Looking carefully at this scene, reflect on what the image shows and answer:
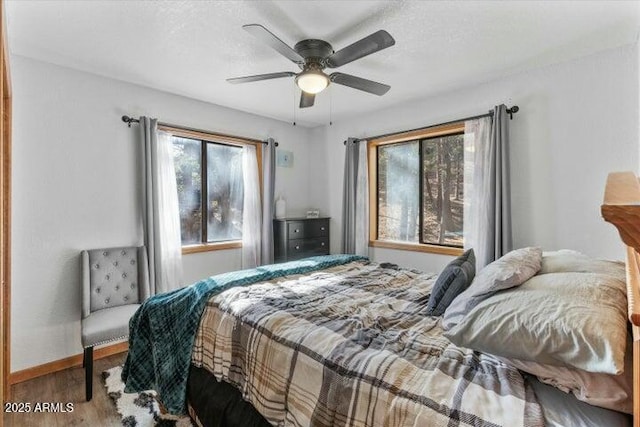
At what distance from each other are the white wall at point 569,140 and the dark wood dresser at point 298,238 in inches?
88.7

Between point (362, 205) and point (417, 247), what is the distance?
868 mm

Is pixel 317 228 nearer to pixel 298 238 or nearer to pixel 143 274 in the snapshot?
pixel 298 238

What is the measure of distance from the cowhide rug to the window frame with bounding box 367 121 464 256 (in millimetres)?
2735

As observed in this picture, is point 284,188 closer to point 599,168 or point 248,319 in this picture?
point 248,319

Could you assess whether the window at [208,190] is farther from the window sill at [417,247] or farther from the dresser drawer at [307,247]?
the window sill at [417,247]

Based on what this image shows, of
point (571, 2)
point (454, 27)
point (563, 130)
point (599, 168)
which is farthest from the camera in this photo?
point (563, 130)

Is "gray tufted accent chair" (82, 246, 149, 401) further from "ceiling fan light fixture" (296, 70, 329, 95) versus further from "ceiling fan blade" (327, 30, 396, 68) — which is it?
"ceiling fan blade" (327, 30, 396, 68)

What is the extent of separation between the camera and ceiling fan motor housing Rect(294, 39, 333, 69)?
216 centimetres

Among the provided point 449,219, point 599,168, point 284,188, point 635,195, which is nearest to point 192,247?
point 284,188

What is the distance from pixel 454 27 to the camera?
6.89 feet

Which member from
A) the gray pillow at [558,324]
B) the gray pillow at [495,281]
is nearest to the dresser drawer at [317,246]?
the gray pillow at [495,281]

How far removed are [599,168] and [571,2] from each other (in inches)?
51.9

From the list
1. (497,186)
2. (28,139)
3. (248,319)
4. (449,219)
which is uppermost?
(28,139)

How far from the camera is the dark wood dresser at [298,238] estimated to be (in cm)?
402
